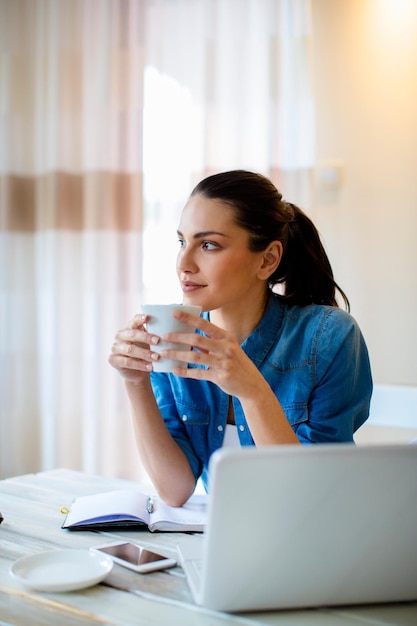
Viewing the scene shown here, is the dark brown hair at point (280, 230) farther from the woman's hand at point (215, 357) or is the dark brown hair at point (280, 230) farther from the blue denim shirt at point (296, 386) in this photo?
the woman's hand at point (215, 357)

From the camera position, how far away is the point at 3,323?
9.87 feet

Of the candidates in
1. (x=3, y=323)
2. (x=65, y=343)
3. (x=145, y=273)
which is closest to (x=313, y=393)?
(x=145, y=273)

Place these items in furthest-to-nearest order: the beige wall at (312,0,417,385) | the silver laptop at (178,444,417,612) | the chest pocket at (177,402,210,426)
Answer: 1. the beige wall at (312,0,417,385)
2. the chest pocket at (177,402,210,426)
3. the silver laptop at (178,444,417,612)

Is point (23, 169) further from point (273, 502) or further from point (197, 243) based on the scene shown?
point (273, 502)

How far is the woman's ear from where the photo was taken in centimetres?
153

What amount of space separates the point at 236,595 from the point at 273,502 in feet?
0.45

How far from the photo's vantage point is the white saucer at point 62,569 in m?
0.82

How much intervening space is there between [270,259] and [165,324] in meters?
0.51

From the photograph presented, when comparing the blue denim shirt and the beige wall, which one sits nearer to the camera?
the blue denim shirt

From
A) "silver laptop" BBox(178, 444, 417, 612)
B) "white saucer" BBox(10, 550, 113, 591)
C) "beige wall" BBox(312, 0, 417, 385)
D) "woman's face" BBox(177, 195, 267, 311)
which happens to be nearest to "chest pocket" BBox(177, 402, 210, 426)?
"woman's face" BBox(177, 195, 267, 311)

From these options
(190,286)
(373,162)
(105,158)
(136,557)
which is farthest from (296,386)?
(105,158)

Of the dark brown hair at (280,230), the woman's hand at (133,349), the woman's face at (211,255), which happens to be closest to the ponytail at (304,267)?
the dark brown hair at (280,230)

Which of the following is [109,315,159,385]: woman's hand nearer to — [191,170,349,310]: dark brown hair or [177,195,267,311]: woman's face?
[177,195,267,311]: woman's face

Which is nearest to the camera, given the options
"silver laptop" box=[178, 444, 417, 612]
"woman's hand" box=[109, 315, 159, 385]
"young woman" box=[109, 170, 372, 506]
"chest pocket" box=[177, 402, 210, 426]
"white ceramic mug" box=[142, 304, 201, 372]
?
"silver laptop" box=[178, 444, 417, 612]
